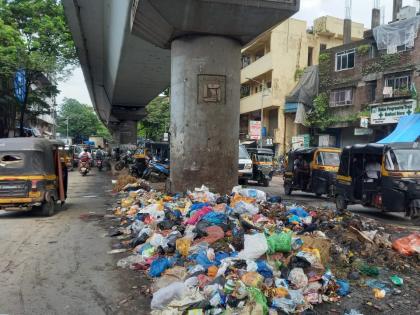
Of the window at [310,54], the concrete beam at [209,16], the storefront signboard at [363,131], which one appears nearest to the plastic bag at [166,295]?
the concrete beam at [209,16]

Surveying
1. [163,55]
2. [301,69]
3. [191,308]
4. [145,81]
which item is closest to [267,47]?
[301,69]

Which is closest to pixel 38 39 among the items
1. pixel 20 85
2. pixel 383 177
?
pixel 20 85

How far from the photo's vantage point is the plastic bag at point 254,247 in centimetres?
585

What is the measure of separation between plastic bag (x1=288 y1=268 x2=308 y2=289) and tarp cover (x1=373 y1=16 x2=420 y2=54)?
24.7 meters

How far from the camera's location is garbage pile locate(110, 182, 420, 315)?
4910 mm

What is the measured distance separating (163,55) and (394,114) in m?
16.2

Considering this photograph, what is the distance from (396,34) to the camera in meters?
27.2

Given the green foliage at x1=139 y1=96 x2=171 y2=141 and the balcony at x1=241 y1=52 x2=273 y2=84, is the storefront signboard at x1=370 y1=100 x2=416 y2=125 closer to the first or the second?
the balcony at x1=241 y1=52 x2=273 y2=84

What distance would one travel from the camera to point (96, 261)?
277 inches

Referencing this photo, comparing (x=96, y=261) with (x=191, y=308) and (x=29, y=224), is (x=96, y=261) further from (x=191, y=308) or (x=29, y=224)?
(x=29, y=224)

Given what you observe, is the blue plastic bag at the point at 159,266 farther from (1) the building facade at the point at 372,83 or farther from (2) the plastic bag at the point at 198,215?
(1) the building facade at the point at 372,83

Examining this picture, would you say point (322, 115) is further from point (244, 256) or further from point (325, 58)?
point (244, 256)

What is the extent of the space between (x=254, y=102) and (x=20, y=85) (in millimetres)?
19943

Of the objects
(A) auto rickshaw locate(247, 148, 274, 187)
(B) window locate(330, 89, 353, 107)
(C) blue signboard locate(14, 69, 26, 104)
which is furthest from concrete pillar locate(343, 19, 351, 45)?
(C) blue signboard locate(14, 69, 26, 104)
